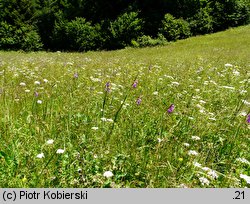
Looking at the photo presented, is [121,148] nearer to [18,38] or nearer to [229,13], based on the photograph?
[229,13]

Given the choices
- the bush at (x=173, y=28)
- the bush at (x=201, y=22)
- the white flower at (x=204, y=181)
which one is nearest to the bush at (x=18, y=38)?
the bush at (x=173, y=28)

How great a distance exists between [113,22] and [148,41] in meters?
4.21

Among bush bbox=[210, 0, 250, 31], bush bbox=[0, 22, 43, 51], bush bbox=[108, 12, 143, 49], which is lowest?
bush bbox=[0, 22, 43, 51]

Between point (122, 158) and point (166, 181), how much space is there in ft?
1.72

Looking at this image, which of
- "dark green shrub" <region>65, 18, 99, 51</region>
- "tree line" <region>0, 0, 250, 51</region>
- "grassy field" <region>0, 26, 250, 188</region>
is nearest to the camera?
"grassy field" <region>0, 26, 250, 188</region>

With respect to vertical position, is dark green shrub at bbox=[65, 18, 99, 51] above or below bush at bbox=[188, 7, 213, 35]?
below

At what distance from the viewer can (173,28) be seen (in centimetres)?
2772

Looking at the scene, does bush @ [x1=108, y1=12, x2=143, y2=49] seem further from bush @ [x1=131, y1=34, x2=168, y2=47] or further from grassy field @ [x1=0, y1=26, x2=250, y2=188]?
grassy field @ [x1=0, y1=26, x2=250, y2=188]

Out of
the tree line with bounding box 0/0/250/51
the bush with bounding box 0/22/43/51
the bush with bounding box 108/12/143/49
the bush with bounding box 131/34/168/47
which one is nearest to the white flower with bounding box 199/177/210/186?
the bush with bounding box 131/34/168/47

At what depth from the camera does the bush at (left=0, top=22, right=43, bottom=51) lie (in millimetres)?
31500

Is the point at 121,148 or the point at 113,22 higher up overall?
the point at 113,22

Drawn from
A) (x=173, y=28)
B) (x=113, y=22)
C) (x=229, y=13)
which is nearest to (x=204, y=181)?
(x=173, y=28)

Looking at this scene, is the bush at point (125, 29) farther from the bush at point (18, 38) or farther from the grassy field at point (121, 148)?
the grassy field at point (121, 148)
